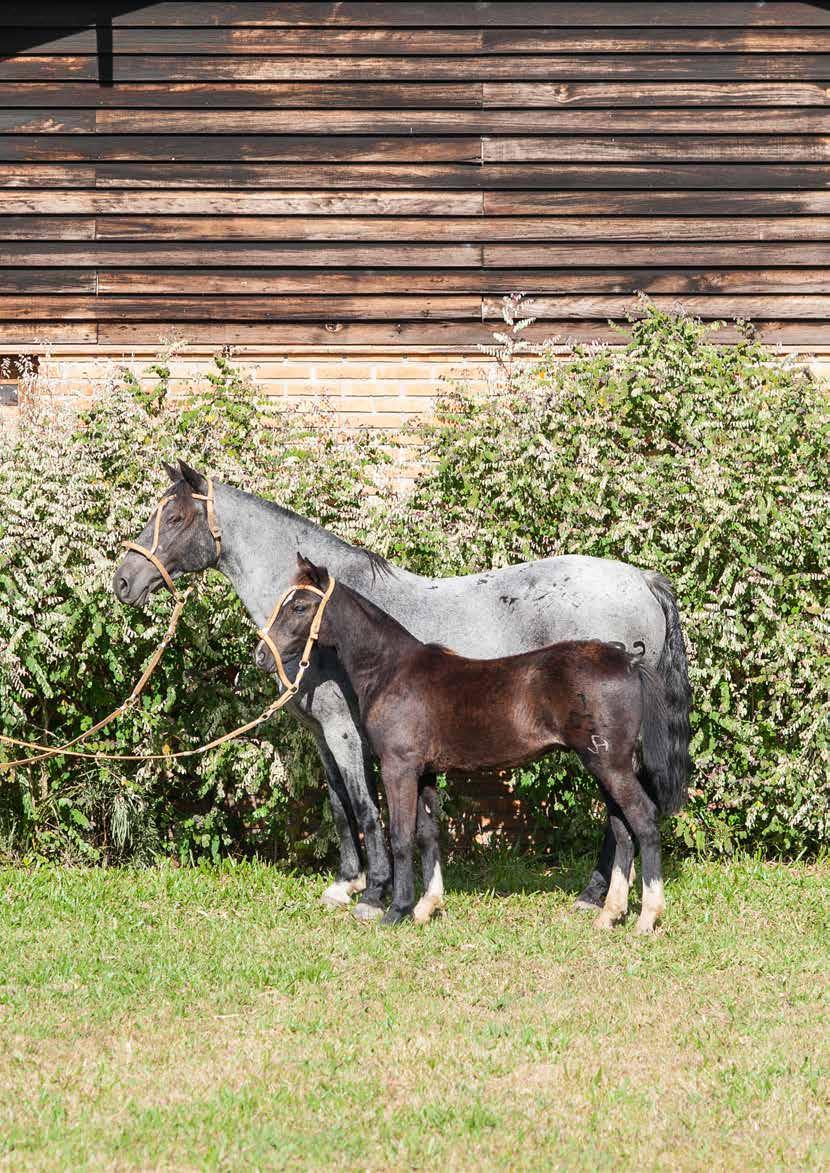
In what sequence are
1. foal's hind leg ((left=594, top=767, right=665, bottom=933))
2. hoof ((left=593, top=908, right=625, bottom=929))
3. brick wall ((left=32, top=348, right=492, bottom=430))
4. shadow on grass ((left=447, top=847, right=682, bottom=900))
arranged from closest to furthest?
foal's hind leg ((left=594, top=767, right=665, bottom=933)), hoof ((left=593, top=908, right=625, bottom=929)), shadow on grass ((left=447, top=847, right=682, bottom=900)), brick wall ((left=32, top=348, right=492, bottom=430))

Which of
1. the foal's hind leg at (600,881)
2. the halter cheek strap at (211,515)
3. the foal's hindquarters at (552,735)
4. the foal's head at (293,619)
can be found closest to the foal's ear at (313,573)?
the foal's head at (293,619)

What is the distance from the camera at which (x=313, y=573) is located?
22.4 ft

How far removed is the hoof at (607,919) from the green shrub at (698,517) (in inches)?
62.7

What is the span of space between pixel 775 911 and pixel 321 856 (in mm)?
2770

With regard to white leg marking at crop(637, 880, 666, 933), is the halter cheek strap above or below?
above

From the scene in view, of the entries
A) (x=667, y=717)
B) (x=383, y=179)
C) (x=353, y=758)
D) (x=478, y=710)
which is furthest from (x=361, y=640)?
(x=383, y=179)

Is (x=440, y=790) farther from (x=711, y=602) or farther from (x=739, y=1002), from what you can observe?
(x=739, y=1002)

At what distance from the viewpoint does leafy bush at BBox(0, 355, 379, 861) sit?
26.8ft

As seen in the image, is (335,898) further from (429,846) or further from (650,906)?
(650,906)

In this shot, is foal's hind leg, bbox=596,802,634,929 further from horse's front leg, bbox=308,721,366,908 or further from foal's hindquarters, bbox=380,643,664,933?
horse's front leg, bbox=308,721,366,908

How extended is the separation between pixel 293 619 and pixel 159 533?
94 cm

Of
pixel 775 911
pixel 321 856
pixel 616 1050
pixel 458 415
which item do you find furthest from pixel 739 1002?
pixel 458 415

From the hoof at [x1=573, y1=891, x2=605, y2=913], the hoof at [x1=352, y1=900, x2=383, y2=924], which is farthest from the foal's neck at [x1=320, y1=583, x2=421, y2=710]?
the hoof at [x1=573, y1=891, x2=605, y2=913]

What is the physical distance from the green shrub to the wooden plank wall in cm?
195
